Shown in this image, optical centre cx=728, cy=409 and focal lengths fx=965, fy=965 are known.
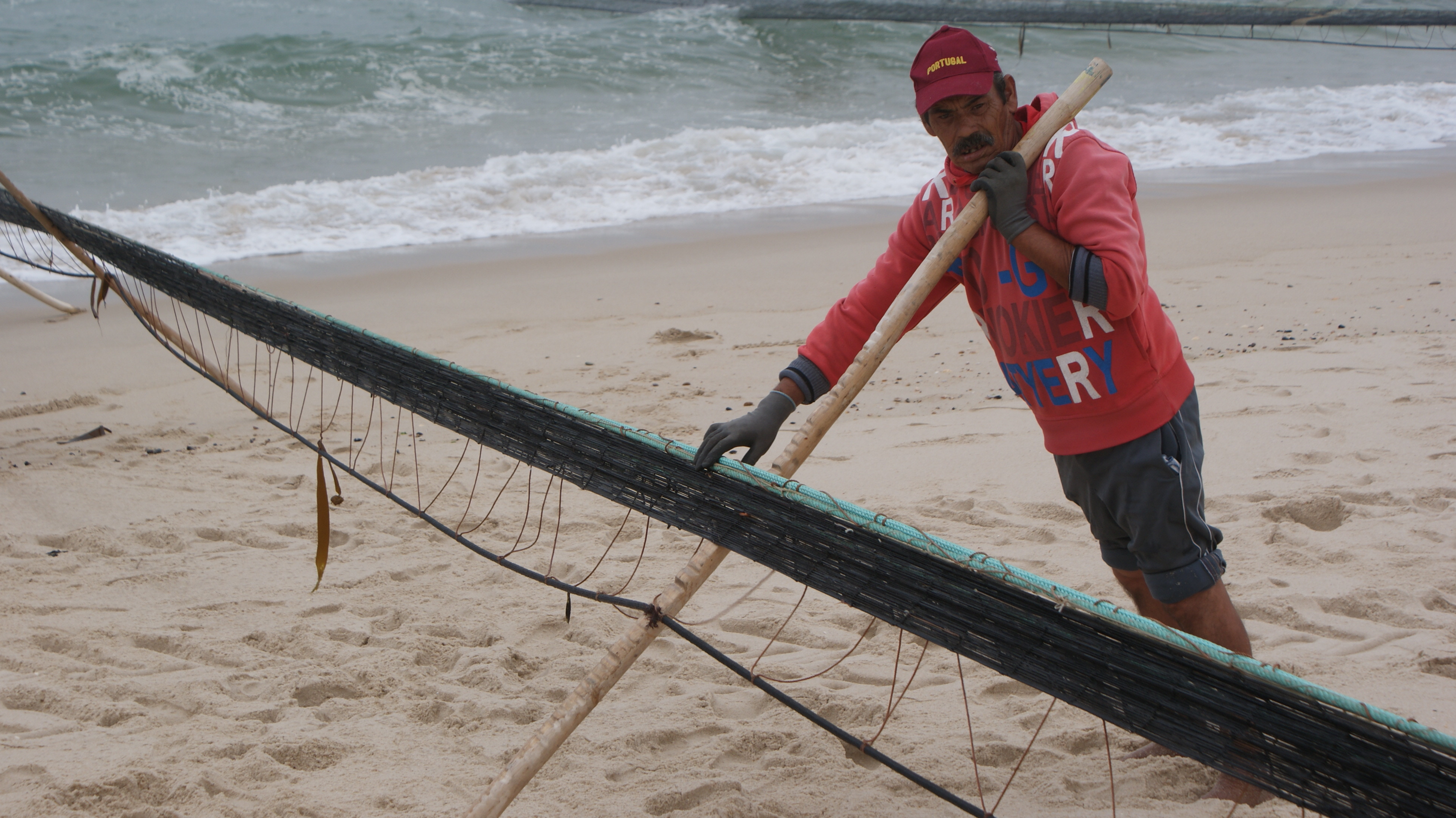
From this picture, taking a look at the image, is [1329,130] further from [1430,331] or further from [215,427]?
[215,427]

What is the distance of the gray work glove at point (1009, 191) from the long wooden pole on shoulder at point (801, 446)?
0.06 metres

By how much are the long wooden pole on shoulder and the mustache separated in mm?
59

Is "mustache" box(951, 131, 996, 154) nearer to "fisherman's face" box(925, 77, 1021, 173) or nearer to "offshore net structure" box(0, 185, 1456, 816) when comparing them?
"fisherman's face" box(925, 77, 1021, 173)

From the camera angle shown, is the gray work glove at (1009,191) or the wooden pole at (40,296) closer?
the gray work glove at (1009,191)

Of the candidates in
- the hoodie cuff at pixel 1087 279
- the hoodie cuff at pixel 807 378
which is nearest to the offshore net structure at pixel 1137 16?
the hoodie cuff at pixel 807 378

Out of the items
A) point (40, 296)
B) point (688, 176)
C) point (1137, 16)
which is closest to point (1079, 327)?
point (40, 296)

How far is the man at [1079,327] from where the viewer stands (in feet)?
5.28

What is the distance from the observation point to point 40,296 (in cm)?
515

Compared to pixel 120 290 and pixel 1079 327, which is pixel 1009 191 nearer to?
pixel 1079 327

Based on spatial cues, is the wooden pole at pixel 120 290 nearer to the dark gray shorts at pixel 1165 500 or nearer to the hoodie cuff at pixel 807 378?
the hoodie cuff at pixel 807 378

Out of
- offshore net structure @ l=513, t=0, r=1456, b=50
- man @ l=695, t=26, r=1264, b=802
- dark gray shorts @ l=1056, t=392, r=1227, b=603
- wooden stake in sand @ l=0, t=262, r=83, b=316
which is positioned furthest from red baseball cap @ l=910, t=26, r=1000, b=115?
offshore net structure @ l=513, t=0, r=1456, b=50

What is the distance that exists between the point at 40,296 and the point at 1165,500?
567 centimetres

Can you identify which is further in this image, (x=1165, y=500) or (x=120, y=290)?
(x=120, y=290)

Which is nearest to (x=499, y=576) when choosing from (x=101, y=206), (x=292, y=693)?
(x=292, y=693)
